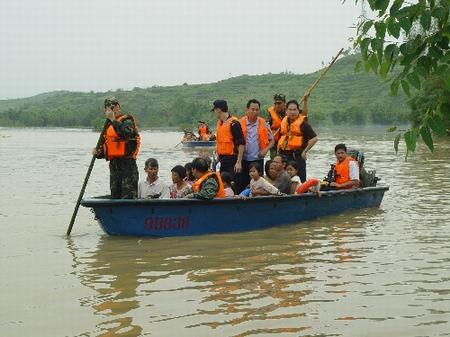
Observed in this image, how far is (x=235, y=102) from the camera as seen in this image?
12012 cm

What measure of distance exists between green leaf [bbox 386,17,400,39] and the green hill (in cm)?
8715

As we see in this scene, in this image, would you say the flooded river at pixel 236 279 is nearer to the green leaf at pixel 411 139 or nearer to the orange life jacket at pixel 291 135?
the orange life jacket at pixel 291 135

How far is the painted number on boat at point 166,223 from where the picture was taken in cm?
831

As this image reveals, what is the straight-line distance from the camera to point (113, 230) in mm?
8484

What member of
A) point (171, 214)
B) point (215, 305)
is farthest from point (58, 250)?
point (215, 305)

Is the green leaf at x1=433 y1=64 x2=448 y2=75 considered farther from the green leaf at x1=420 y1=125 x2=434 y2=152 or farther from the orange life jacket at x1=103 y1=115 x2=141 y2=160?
the orange life jacket at x1=103 y1=115 x2=141 y2=160

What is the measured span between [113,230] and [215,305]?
333 cm

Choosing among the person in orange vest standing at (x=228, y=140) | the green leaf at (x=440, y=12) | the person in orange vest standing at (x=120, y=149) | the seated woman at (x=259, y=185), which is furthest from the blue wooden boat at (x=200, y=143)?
the green leaf at (x=440, y=12)

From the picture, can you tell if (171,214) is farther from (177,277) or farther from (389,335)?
(389,335)

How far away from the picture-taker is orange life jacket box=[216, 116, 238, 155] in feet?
30.6

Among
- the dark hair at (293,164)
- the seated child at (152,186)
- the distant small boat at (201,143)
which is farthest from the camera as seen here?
the distant small boat at (201,143)

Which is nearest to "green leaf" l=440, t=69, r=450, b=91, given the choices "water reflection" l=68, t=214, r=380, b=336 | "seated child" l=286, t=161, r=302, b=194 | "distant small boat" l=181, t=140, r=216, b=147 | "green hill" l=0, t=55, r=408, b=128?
"water reflection" l=68, t=214, r=380, b=336

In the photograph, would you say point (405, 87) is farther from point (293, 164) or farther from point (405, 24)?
point (293, 164)

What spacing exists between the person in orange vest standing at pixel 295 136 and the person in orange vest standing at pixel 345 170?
1.81 feet
